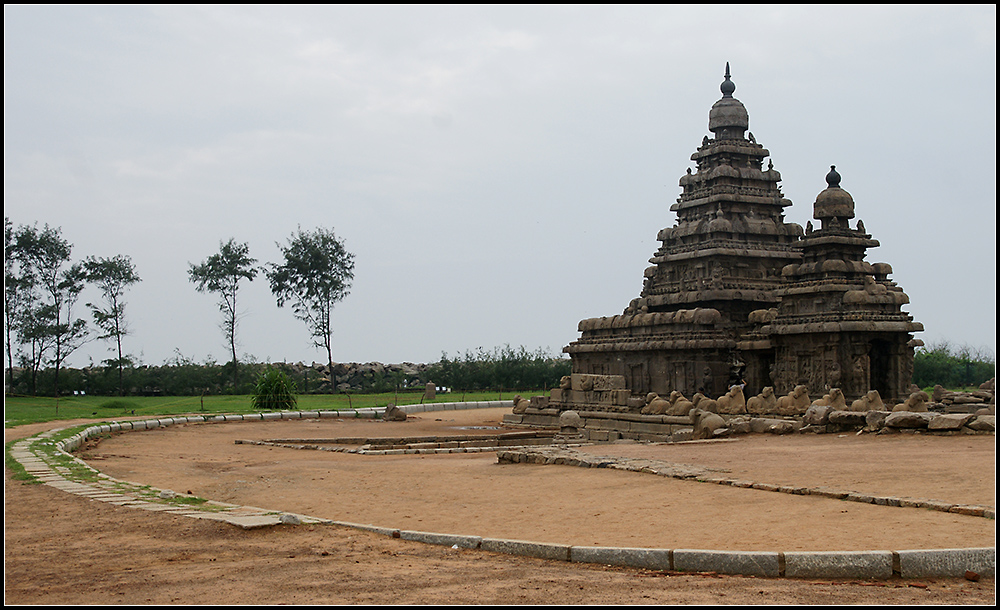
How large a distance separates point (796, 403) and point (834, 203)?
812 centimetres

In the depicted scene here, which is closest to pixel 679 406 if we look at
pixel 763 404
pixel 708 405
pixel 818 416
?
pixel 708 405

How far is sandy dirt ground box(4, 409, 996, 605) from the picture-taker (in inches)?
254

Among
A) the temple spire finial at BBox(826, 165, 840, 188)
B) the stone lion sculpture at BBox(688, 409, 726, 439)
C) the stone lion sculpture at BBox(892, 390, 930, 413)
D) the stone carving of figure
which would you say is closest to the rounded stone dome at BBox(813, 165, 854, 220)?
the temple spire finial at BBox(826, 165, 840, 188)

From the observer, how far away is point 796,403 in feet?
69.0

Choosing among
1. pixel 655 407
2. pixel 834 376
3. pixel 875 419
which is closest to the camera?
pixel 875 419

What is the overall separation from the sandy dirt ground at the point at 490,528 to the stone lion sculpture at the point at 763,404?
19.2ft

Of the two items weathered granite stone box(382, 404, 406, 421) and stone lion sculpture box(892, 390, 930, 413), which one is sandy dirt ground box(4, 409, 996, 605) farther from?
weathered granite stone box(382, 404, 406, 421)

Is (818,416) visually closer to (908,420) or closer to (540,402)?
(908,420)

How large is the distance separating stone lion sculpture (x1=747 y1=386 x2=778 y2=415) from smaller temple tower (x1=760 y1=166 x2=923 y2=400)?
3647 millimetres

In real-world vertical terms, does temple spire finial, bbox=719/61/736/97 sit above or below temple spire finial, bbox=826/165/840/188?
above

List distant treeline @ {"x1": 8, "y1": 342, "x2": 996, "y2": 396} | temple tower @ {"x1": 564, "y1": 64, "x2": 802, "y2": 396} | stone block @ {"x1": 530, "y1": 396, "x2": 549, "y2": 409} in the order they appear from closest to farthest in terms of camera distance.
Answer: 1. temple tower @ {"x1": 564, "y1": 64, "x2": 802, "y2": 396}
2. stone block @ {"x1": 530, "y1": 396, "x2": 549, "y2": 409}
3. distant treeline @ {"x1": 8, "y1": 342, "x2": 996, "y2": 396}

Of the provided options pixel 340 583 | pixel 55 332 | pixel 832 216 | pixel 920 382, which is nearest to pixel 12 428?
pixel 340 583

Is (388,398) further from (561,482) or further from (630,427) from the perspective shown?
(561,482)

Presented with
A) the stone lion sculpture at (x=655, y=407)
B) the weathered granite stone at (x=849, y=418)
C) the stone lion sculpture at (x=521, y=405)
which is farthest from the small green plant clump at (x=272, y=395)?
the weathered granite stone at (x=849, y=418)
